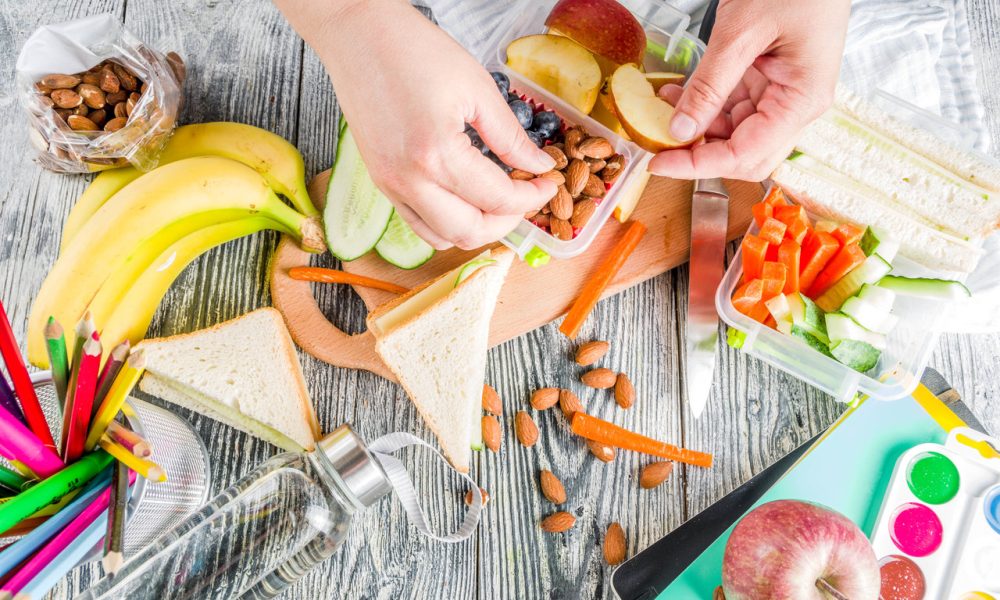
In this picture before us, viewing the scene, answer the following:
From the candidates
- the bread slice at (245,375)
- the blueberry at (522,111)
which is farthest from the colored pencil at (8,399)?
the blueberry at (522,111)

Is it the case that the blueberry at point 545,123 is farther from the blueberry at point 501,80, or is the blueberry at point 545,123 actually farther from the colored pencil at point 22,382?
the colored pencil at point 22,382

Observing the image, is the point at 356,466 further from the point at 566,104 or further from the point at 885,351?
the point at 885,351

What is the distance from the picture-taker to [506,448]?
4.90 feet

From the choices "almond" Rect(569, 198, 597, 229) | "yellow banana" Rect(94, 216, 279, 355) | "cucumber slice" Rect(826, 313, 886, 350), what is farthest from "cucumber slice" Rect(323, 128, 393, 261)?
Result: "cucumber slice" Rect(826, 313, 886, 350)

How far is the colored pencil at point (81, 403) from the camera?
0.89 metres

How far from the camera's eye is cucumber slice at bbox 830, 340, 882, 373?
135 cm

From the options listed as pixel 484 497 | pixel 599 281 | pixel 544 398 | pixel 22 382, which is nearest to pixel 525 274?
pixel 599 281

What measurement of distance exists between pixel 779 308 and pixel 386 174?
0.83 metres

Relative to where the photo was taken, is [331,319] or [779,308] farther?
[331,319]

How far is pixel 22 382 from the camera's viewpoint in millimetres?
951

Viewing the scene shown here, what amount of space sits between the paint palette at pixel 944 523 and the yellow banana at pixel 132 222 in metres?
1.45

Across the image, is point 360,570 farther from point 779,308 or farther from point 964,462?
→ point 964,462

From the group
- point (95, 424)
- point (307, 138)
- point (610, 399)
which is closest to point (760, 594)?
point (610, 399)

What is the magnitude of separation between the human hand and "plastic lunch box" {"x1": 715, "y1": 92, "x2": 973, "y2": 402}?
0.88 ft
